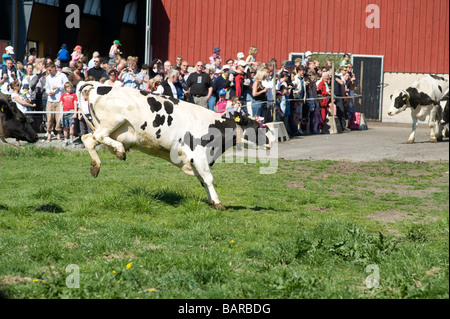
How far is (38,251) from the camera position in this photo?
7.28 metres

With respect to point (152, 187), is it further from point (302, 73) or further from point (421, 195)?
point (302, 73)

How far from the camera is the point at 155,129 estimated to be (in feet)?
34.0

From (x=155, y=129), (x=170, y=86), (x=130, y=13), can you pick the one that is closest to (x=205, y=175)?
(x=155, y=129)

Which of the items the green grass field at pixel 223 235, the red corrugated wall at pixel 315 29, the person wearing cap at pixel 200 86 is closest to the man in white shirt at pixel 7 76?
the person wearing cap at pixel 200 86

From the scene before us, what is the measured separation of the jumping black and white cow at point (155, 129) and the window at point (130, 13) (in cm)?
2355

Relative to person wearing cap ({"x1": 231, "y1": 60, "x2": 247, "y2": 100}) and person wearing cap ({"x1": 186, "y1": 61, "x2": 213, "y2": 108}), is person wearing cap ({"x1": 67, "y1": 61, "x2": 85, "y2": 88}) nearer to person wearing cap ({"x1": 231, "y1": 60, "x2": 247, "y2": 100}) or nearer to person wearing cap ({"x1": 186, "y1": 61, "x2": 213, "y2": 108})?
person wearing cap ({"x1": 186, "y1": 61, "x2": 213, "y2": 108})

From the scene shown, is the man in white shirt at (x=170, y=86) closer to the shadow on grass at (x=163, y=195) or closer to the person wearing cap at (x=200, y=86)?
the person wearing cap at (x=200, y=86)

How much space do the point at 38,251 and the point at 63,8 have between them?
24312 mm

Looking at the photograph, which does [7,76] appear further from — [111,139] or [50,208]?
[50,208]

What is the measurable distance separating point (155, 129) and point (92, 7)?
76.2 feet

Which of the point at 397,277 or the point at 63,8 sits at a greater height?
the point at 63,8

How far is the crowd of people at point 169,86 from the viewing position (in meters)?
17.9
